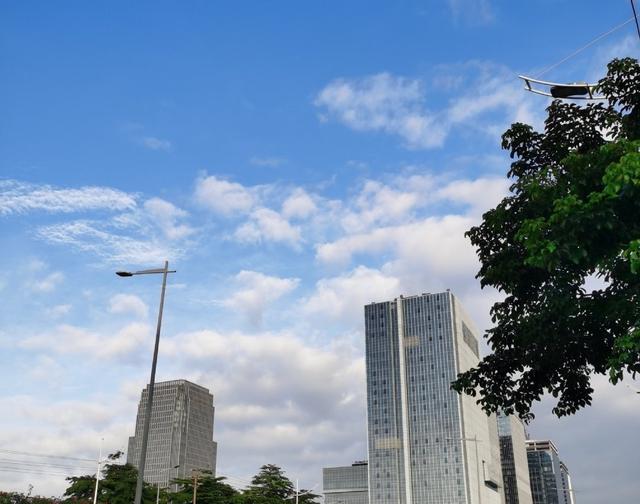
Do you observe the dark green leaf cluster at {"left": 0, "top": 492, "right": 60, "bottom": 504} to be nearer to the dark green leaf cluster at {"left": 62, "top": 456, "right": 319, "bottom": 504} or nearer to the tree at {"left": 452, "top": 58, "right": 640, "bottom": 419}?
the dark green leaf cluster at {"left": 62, "top": 456, "right": 319, "bottom": 504}

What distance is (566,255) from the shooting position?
→ 17.6m

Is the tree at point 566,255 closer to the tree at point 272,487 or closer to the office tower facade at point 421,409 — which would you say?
the tree at point 272,487

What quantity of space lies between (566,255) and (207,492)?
245 ft

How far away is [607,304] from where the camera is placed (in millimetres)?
19016

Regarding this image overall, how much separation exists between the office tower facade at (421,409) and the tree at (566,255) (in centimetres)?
15697

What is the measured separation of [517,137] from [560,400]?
8.88 m

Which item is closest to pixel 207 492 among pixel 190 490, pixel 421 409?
pixel 190 490

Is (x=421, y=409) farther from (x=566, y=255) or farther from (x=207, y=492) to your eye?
(x=566, y=255)

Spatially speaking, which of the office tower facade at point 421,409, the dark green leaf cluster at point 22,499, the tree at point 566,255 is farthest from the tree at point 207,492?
the office tower facade at point 421,409

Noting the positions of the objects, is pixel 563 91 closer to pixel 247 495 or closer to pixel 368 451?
pixel 247 495

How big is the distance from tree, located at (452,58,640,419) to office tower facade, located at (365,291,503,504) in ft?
515

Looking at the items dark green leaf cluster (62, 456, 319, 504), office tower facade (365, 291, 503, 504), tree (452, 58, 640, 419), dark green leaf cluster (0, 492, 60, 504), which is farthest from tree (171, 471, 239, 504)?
office tower facade (365, 291, 503, 504)

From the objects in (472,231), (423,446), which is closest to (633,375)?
(472,231)

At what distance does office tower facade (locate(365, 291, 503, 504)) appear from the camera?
17888 cm
